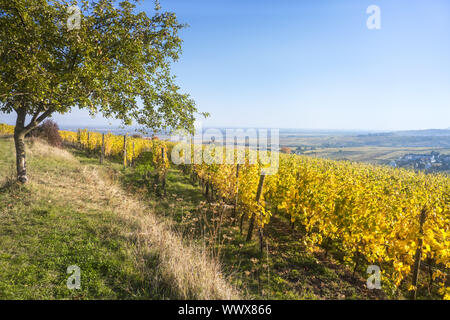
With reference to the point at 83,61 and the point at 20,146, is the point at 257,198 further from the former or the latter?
the point at 20,146

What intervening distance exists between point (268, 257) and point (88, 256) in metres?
5.00

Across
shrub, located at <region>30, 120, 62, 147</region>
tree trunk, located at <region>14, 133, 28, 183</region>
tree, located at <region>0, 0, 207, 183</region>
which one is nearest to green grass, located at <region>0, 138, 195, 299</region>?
tree trunk, located at <region>14, 133, 28, 183</region>

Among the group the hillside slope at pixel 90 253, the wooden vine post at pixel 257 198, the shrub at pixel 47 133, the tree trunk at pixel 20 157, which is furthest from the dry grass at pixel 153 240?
the shrub at pixel 47 133

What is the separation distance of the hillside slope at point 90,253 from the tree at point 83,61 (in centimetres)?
268

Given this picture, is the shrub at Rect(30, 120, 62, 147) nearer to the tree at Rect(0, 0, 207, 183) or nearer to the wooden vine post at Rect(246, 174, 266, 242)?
the tree at Rect(0, 0, 207, 183)

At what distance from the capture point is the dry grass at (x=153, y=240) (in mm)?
3828

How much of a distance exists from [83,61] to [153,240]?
5920mm

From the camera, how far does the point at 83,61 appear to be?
20.5 feet

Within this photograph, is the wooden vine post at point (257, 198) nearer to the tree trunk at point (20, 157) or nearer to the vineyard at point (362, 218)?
the vineyard at point (362, 218)

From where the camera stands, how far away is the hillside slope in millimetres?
3779

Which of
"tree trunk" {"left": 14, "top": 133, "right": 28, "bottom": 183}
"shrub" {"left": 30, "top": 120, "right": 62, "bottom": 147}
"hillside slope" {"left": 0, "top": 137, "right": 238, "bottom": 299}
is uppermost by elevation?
"shrub" {"left": 30, "top": 120, "right": 62, "bottom": 147}

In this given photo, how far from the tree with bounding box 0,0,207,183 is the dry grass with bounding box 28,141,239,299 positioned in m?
1.95

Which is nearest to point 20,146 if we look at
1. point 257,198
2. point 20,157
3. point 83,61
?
point 20,157
